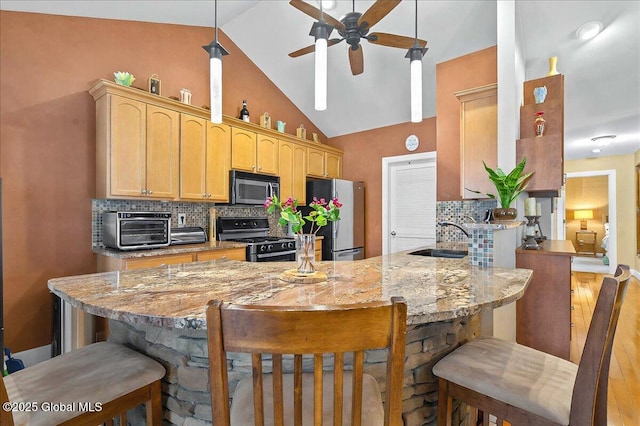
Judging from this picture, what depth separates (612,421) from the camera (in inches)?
72.5

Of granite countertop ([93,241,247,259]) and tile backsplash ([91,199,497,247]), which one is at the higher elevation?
tile backsplash ([91,199,497,247])

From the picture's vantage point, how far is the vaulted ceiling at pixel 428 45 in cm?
286

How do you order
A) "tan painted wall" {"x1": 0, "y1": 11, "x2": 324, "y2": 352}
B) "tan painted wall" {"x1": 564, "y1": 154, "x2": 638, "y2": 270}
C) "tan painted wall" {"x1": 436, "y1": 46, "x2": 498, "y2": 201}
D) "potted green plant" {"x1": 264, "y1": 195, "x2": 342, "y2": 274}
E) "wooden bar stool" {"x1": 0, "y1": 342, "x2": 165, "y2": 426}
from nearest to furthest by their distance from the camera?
"wooden bar stool" {"x1": 0, "y1": 342, "x2": 165, "y2": 426}
"potted green plant" {"x1": 264, "y1": 195, "x2": 342, "y2": 274}
"tan painted wall" {"x1": 0, "y1": 11, "x2": 324, "y2": 352}
"tan painted wall" {"x1": 436, "y1": 46, "x2": 498, "y2": 201}
"tan painted wall" {"x1": 564, "y1": 154, "x2": 638, "y2": 270}

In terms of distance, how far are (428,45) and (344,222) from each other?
245cm

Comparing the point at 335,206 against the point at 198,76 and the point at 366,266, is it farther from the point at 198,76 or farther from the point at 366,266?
the point at 198,76

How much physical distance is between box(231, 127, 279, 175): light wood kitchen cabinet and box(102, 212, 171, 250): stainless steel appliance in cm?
115

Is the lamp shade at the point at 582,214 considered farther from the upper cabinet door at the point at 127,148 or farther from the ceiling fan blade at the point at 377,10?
the upper cabinet door at the point at 127,148

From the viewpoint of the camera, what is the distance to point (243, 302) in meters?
1.09

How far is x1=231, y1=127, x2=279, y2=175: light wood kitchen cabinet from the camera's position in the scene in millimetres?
3809

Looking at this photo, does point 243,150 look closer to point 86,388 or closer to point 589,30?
point 86,388

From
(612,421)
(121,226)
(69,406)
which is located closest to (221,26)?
(121,226)

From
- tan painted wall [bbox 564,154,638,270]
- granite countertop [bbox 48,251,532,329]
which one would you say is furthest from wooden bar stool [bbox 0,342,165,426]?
tan painted wall [bbox 564,154,638,270]

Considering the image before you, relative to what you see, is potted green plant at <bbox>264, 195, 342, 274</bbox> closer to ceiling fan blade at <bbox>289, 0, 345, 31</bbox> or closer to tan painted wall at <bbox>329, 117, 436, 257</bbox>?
ceiling fan blade at <bbox>289, 0, 345, 31</bbox>

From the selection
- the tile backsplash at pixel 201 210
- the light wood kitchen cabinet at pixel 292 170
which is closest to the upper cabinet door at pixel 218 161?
the tile backsplash at pixel 201 210
